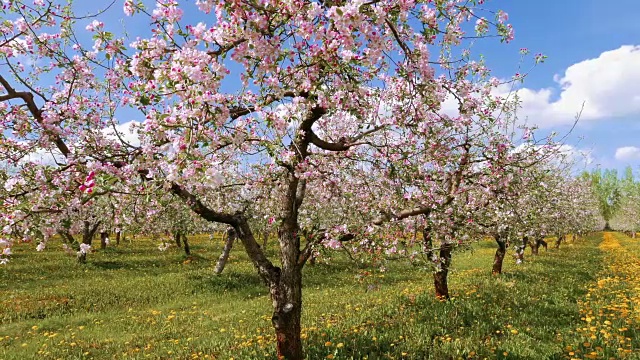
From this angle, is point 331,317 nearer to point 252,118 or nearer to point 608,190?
point 252,118

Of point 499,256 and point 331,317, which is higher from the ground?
point 499,256

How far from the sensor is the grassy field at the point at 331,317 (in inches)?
341

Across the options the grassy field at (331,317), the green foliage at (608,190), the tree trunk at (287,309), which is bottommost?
the grassy field at (331,317)

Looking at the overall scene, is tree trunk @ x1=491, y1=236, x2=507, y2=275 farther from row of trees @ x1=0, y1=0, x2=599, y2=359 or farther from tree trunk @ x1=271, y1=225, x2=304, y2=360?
tree trunk @ x1=271, y1=225, x2=304, y2=360

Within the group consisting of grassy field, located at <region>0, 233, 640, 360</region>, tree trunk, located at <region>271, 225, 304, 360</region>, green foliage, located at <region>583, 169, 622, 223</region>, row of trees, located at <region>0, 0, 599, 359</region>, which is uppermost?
green foliage, located at <region>583, 169, 622, 223</region>

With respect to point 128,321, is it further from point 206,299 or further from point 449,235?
point 449,235

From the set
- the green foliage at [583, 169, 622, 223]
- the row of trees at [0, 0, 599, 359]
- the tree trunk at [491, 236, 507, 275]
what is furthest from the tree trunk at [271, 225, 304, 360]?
the green foliage at [583, 169, 622, 223]

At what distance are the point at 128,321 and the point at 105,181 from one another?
436 inches

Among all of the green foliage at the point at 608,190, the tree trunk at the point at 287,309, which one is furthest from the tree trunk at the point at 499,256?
the green foliage at the point at 608,190

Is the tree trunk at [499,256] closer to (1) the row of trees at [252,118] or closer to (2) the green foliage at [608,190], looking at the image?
(1) the row of trees at [252,118]

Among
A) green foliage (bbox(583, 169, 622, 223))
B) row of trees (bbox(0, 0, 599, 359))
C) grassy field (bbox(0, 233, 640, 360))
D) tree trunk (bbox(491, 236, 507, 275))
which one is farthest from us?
green foliage (bbox(583, 169, 622, 223))

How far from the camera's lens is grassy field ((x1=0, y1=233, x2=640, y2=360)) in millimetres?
8664

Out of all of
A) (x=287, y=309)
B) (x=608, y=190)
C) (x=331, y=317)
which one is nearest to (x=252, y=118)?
(x=287, y=309)

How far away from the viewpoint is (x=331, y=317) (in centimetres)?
1184
